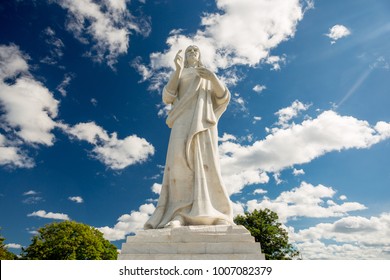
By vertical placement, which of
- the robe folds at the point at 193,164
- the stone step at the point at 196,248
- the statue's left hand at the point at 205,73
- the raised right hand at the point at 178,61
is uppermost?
the raised right hand at the point at 178,61

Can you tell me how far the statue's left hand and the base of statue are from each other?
18.7ft

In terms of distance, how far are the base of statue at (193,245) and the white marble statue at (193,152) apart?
0.69 metres

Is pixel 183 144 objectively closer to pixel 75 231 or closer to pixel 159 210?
pixel 159 210

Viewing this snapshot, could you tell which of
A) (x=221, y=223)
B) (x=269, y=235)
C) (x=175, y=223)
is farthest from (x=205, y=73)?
(x=269, y=235)

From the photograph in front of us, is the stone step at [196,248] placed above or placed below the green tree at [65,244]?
below

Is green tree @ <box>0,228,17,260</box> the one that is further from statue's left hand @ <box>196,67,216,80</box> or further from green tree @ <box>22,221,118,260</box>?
statue's left hand @ <box>196,67,216,80</box>

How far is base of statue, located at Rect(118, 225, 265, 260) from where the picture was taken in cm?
914

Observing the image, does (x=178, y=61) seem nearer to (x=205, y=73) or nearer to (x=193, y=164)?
(x=205, y=73)

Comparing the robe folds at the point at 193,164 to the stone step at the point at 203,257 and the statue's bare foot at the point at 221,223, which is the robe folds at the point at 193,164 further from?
the stone step at the point at 203,257

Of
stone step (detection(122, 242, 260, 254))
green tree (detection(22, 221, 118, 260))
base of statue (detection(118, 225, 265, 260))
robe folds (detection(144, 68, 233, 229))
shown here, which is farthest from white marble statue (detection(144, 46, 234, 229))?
green tree (detection(22, 221, 118, 260))

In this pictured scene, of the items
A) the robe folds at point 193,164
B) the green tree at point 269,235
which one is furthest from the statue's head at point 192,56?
the green tree at point 269,235

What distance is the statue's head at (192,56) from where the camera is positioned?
44.1ft
